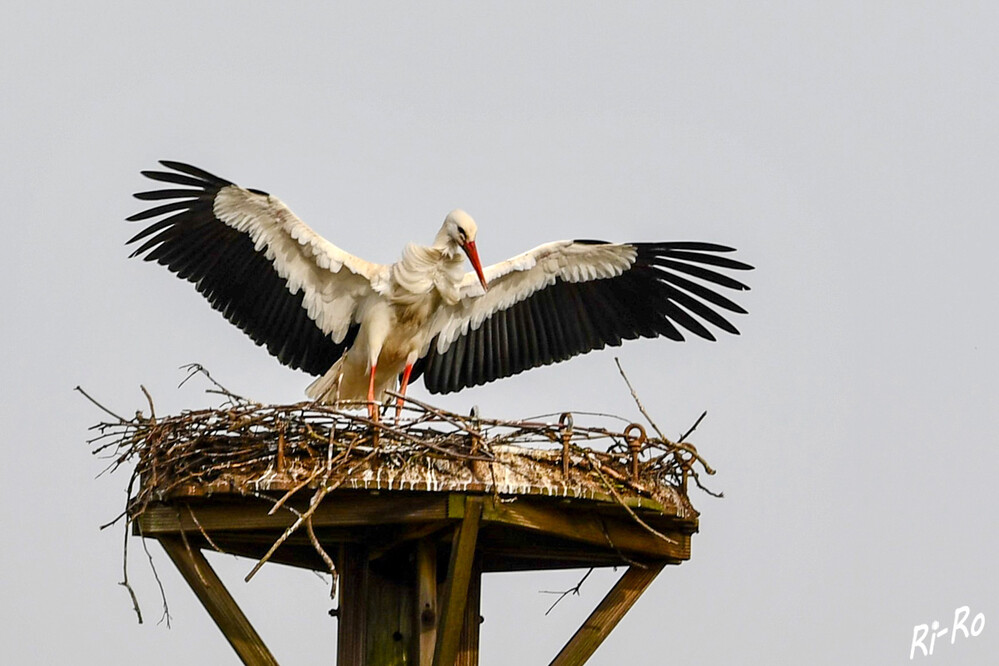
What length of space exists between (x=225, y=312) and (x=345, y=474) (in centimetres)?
249

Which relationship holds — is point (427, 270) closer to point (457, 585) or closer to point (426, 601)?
point (426, 601)

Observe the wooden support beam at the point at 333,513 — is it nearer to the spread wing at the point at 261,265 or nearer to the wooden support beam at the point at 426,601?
the wooden support beam at the point at 426,601

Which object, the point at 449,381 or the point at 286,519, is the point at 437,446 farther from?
the point at 449,381

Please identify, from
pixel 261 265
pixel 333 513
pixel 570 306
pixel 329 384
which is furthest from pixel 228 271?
pixel 333 513

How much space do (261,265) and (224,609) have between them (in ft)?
7.11

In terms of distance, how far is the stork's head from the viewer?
7.26 meters

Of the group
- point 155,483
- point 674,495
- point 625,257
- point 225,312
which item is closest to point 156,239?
point 225,312

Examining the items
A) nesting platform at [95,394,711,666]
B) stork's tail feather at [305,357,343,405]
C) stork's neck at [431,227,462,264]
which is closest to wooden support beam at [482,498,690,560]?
nesting platform at [95,394,711,666]

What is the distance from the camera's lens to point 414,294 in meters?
7.32

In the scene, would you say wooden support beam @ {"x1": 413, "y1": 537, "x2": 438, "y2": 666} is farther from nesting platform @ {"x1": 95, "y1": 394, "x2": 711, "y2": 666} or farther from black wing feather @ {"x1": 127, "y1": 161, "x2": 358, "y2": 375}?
black wing feather @ {"x1": 127, "y1": 161, "x2": 358, "y2": 375}

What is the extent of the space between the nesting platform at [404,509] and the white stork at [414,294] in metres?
1.54

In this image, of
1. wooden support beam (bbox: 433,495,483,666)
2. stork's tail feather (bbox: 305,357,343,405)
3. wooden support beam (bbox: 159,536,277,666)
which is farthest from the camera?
stork's tail feather (bbox: 305,357,343,405)

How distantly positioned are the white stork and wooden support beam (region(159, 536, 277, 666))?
1.86m

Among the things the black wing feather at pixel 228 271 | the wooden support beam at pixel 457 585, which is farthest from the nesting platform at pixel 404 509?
the black wing feather at pixel 228 271
